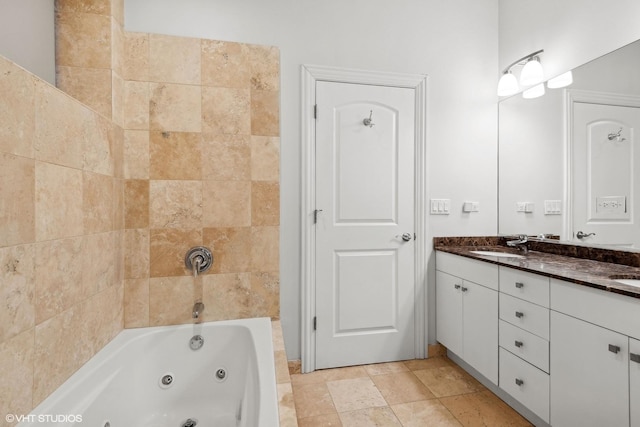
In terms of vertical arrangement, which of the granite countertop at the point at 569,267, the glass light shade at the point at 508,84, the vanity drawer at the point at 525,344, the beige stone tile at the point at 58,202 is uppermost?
the glass light shade at the point at 508,84

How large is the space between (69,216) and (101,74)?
0.84 metres

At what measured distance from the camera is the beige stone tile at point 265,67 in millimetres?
1928

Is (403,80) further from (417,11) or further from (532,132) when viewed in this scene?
(532,132)

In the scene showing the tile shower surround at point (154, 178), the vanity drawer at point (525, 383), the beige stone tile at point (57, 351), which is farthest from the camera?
the vanity drawer at point (525, 383)

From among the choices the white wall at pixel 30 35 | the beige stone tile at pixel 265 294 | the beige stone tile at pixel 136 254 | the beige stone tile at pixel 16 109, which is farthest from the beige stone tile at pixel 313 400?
the white wall at pixel 30 35

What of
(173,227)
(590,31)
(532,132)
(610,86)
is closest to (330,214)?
(173,227)

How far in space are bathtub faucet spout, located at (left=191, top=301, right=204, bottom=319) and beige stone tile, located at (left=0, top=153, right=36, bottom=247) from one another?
938mm

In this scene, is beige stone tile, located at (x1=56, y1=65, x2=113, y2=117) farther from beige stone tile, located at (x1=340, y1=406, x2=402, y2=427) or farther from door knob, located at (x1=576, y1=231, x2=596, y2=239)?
door knob, located at (x1=576, y1=231, x2=596, y2=239)

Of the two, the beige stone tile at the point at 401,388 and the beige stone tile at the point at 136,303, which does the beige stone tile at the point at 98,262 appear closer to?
the beige stone tile at the point at 136,303

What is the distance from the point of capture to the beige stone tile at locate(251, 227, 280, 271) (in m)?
1.96

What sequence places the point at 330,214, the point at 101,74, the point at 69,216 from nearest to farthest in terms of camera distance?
the point at 69,216, the point at 101,74, the point at 330,214

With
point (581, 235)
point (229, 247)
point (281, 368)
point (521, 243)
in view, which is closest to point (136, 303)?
point (229, 247)

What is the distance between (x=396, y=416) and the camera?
5.62ft

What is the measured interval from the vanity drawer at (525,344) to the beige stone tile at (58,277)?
211cm
